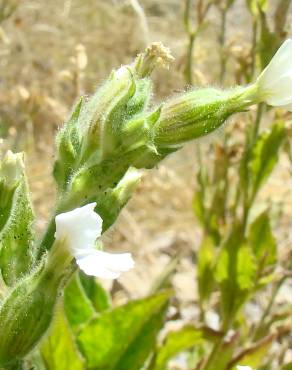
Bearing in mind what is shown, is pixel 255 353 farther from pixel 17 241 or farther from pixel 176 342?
pixel 17 241

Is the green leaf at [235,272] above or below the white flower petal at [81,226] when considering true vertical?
below

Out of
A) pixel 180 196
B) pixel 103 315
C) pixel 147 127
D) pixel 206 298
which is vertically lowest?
pixel 180 196

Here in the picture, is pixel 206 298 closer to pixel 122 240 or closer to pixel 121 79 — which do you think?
pixel 121 79

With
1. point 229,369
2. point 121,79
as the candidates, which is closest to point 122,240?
point 229,369

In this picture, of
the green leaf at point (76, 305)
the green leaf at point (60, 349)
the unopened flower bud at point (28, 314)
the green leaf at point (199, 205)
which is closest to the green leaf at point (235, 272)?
the green leaf at point (199, 205)

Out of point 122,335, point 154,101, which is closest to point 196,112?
point 122,335

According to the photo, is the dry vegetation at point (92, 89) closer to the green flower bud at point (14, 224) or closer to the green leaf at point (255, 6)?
the green leaf at point (255, 6)
